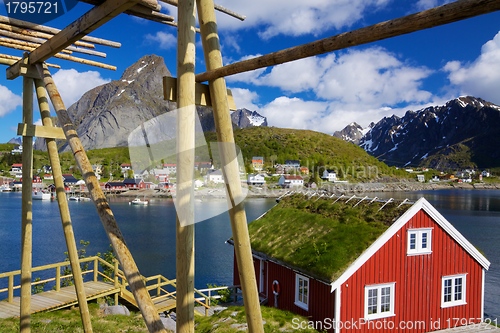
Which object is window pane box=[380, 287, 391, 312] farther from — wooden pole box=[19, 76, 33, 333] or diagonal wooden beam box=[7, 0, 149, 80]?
diagonal wooden beam box=[7, 0, 149, 80]

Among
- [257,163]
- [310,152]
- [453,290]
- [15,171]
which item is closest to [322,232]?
[453,290]

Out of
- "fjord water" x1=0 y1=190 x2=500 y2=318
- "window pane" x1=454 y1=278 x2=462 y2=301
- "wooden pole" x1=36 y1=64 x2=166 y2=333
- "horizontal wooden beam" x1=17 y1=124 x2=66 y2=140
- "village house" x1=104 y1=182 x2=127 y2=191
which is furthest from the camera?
"village house" x1=104 y1=182 x2=127 y2=191

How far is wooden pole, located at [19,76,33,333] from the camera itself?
19.5 ft

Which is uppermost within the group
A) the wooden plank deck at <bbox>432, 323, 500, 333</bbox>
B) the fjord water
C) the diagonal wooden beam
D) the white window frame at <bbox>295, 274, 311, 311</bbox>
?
the diagonal wooden beam

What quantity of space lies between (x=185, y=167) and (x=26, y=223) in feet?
13.7

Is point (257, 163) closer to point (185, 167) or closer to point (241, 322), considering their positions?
point (241, 322)

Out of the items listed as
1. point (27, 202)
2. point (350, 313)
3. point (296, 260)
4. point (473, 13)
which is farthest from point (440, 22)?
point (296, 260)

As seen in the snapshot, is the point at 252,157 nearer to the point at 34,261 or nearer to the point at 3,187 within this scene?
the point at 3,187

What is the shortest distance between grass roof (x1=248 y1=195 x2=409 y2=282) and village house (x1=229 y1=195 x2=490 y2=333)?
39 millimetres

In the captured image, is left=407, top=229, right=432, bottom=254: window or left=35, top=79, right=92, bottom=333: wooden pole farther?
left=407, top=229, right=432, bottom=254: window

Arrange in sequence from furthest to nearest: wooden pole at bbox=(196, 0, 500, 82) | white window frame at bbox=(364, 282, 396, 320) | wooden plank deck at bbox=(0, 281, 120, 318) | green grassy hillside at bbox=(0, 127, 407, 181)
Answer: green grassy hillside at bbox=(0, 127, 407, 181)
white window frame at bbox=(364, 282, 396, 320)
wooden plank deck at bbox=(0, 281, 120, 318)
wooden pole at bbox=(196, 0, 500, 82)

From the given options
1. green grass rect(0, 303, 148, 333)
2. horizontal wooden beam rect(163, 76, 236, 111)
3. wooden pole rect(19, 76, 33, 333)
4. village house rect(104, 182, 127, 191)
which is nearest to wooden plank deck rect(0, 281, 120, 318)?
green grass rect(0, 303, 148, 333)

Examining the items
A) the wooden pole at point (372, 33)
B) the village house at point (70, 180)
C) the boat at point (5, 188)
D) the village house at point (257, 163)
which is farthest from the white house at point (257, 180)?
the wooden pole at point (372, 33)

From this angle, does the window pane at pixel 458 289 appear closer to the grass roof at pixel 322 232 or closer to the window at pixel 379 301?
the window at pixel 379 301
